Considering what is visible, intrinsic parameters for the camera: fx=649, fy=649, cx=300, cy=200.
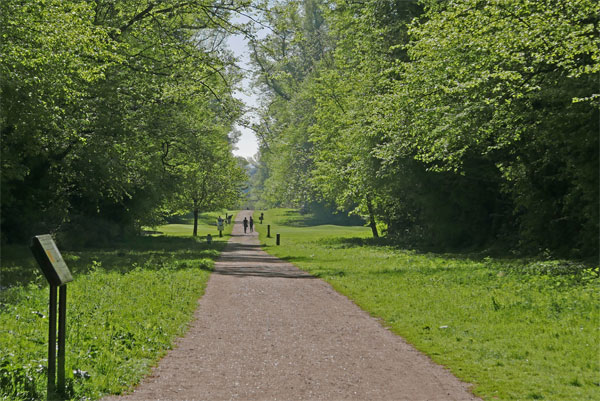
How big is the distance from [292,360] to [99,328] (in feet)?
9.88

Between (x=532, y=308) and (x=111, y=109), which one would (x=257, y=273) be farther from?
(x=532, y=308)

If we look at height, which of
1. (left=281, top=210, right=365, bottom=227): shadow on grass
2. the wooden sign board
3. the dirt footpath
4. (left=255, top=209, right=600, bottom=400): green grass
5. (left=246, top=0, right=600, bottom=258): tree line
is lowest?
the dirt footpath

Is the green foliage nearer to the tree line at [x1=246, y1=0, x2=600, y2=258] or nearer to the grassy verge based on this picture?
the grassy verge

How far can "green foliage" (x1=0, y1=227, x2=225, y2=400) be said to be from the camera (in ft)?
22.1

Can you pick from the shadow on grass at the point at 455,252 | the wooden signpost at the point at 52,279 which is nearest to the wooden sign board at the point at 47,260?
the wooden signpost at the point at 52,279

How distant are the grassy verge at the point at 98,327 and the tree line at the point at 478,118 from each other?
922 centimetres

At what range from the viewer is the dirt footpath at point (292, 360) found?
681 cm

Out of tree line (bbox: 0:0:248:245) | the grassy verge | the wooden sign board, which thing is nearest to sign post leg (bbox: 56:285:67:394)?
the grassy verge

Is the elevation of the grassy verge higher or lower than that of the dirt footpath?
higher

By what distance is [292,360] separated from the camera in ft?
27.0

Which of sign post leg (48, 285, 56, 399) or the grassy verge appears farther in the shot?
the grassy verge

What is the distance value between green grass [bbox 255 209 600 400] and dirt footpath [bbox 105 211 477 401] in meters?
0.47

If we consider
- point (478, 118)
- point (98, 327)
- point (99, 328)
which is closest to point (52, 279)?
point (99, 328)

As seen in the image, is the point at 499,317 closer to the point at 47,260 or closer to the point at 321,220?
the point at 47,260
